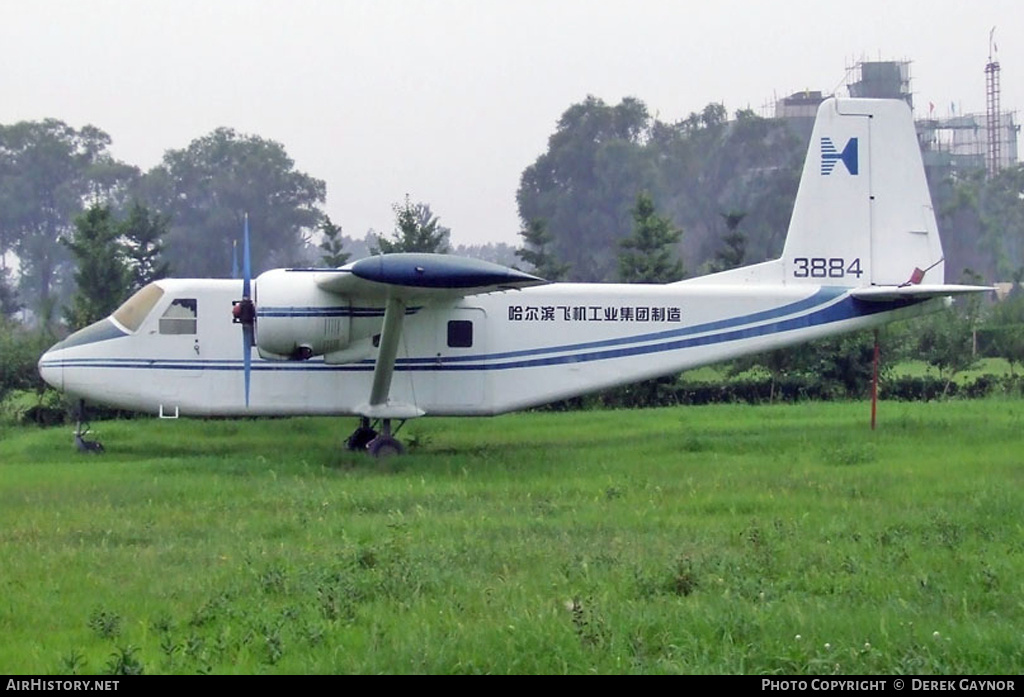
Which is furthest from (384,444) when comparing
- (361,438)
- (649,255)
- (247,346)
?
→ (649,255)

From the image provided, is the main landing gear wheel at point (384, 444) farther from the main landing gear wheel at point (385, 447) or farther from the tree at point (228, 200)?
the tree at point (228, 200)

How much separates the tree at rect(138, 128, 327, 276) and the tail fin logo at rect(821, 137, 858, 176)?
29408 millimetres

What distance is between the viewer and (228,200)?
47906 mm

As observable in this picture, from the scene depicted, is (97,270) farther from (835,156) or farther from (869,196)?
(869,196)

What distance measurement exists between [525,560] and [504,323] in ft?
28.8

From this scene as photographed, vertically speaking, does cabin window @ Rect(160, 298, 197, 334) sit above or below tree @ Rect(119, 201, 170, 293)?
below

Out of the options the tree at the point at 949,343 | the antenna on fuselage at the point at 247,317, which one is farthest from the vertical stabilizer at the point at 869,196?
the tree at the point at 949,343

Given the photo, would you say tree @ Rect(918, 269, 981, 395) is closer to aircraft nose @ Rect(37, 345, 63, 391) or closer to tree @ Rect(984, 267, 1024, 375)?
tree @ Rect(984, 267, 1024, 375)

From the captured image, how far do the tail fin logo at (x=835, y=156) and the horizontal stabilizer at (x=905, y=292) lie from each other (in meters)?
1.85

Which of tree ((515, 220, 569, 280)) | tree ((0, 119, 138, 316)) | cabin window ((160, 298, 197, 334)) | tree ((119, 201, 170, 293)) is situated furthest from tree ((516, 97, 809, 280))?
cabin window ((160, 298, 197, 334))

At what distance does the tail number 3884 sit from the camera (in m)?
18.2

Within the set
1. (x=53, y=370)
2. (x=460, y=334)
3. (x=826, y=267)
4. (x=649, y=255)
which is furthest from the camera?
(x=649, y=255)

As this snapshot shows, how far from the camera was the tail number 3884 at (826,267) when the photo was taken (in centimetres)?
1816
